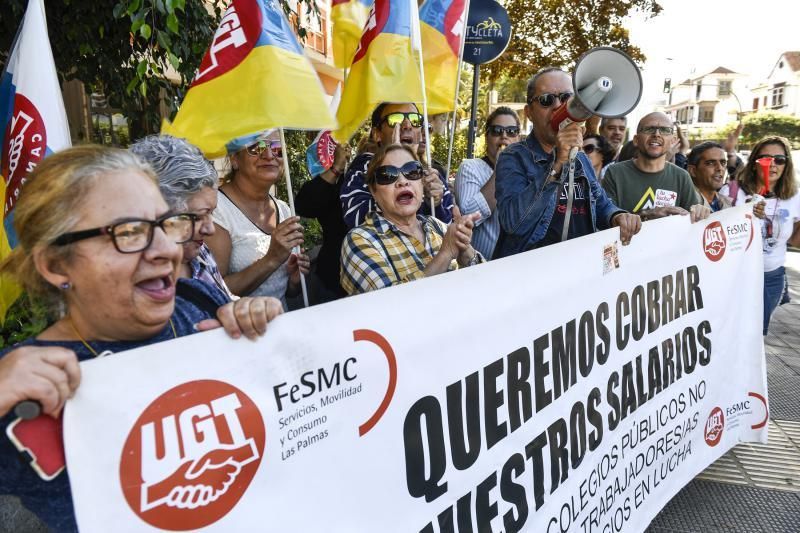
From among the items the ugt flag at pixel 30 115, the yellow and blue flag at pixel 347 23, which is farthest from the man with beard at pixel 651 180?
the ugt flag at pixel 30 115

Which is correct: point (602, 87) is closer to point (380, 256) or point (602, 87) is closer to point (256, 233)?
point (380, 256)

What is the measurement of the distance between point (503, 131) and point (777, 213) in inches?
90.2

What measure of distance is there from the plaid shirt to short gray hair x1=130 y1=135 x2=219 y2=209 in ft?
2.09

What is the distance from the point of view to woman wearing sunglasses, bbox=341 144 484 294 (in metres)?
2.28

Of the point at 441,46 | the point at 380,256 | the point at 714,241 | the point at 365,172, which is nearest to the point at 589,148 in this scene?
the point at 441,46

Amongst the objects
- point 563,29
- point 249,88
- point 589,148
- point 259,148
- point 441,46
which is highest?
point 563,29

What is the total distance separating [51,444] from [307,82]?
1.78 metres

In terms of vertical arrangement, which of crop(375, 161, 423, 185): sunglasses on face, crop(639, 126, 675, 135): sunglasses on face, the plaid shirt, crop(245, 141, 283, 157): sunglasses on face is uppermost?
crop(245, 141, 283, 157): sunglasses on face

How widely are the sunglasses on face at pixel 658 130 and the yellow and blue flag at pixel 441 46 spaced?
4.28 feet

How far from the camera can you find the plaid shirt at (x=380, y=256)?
2299 millimetres

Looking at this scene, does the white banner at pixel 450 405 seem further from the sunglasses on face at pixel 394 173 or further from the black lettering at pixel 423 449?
the sunglasses on face at pixel 394 173

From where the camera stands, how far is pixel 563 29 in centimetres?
1242

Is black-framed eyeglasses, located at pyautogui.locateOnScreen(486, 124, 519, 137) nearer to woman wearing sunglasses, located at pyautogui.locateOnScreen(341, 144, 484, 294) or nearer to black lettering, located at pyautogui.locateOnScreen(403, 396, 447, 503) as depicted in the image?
woman wearing sunglasses, located at pyautogui.locateOnScreen(341, 144, 484, 294)

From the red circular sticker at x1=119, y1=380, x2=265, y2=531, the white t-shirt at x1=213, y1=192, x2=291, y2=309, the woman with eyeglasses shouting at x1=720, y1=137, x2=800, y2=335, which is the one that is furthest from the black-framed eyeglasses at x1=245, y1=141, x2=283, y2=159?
the woman with eyeglasses shouting at x1=720, y1=137, x2=800, y2=335
